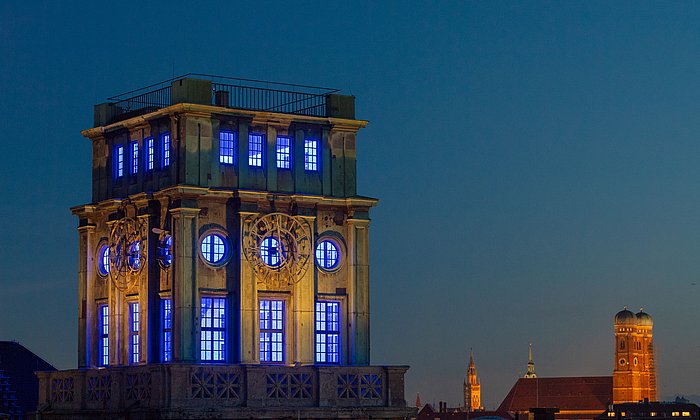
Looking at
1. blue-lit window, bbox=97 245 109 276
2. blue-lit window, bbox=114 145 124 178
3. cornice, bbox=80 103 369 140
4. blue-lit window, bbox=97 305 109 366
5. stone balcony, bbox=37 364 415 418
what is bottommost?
stone balcony, bbox=37 364 415 418

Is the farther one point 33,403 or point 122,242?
point 33,403

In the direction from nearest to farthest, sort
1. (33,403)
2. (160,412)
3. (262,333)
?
(160,412) < (262,333) < (33,403)

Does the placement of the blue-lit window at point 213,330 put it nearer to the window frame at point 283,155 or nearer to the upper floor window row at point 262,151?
the upper floor window row at point 262,151

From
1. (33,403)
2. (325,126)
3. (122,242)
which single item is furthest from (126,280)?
(33,403)

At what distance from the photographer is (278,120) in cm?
6400

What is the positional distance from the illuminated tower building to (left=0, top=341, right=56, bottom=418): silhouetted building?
3490 centimetres

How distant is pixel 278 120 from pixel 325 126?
236cm

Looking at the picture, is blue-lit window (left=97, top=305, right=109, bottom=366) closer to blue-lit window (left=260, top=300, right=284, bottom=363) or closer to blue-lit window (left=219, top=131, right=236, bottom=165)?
blue-lit window (left=260, top=300, right=284, bottom=363)

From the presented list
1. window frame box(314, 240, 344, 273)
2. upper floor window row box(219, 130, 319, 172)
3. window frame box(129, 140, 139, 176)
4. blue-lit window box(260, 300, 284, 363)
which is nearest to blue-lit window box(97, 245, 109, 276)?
window frame box(129, 140, 139, 176)

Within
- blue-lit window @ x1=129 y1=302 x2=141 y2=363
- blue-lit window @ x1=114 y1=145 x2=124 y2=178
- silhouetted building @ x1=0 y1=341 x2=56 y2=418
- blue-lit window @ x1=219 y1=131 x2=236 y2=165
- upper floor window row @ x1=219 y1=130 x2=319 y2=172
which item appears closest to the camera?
blue-lit window @ x1=219 y1=131 x2=236 y2=165

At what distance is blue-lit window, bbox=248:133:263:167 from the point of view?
63.7m

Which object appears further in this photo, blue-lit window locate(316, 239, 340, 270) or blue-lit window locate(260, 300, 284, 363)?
blue-lit window locate(316, 239, 340, 270)

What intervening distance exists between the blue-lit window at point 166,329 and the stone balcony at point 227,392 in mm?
984

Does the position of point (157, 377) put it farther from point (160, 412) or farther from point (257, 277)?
point (257, 277)
